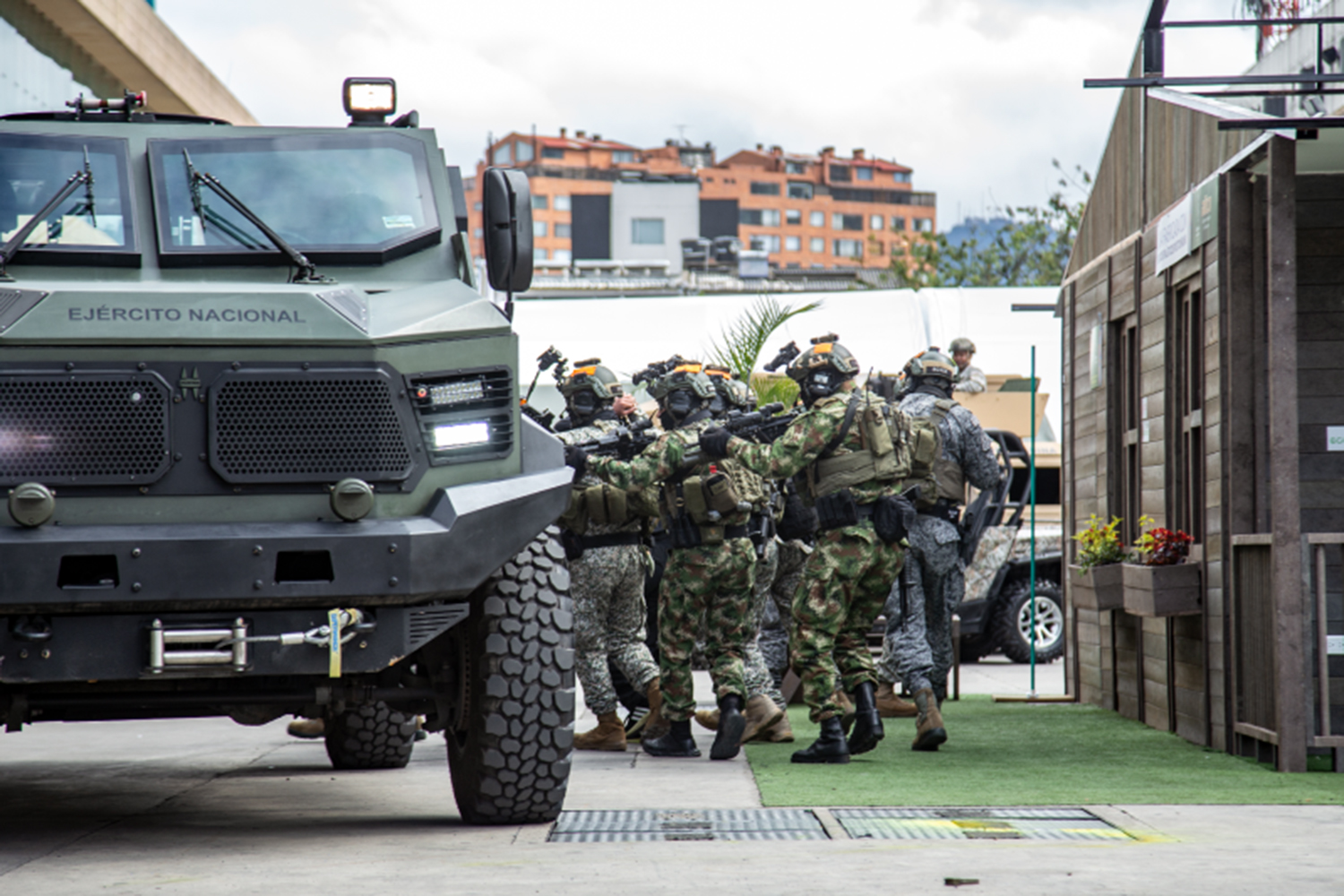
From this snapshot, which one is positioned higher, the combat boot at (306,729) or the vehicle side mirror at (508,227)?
the vehicle side mirror at (508,227)

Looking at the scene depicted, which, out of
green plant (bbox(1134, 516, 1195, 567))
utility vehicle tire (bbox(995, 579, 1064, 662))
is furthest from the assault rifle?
utility vehicle tire (bbox(995, 579, 1064, 662))

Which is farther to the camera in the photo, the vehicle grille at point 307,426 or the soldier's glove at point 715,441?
the soldier's glove at point 715,441

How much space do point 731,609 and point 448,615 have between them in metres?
3.08

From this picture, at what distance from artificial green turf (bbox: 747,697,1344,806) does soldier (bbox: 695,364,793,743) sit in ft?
0.55

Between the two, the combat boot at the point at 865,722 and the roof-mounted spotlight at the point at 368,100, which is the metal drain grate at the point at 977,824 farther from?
the roof-mounted spotlight at the point at 368,100

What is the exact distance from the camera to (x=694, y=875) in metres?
4.93

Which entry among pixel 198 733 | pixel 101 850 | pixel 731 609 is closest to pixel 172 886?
pixel 101 850

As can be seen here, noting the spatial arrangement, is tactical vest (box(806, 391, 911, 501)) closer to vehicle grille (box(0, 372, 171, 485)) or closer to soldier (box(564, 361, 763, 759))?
soldier (box(564, 361, 763, 759))

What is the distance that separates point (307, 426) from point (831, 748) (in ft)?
12.0

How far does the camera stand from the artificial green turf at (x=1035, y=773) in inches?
267

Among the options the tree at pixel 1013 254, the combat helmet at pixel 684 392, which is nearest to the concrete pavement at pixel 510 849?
the combat helmet at pixel 684 392

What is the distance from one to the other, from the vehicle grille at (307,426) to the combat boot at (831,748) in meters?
3.41

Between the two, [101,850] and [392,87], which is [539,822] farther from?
[392,87]

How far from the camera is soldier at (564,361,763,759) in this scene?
850 centimetres
